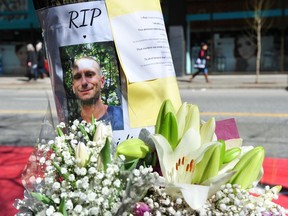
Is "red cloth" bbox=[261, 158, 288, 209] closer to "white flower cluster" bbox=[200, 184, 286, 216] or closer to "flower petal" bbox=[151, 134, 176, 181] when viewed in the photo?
"white flower cluster" bbox=[200, 184, 286, 216]

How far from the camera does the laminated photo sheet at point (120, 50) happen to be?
1942 millimetres

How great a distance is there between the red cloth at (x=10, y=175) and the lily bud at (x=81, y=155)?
2.66 m

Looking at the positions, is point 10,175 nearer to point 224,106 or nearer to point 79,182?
point 79,182

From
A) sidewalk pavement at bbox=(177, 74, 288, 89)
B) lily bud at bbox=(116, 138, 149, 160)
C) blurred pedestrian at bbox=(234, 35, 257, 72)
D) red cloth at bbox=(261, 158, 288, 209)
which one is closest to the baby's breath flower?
lily bud at bbox=(116, 138, 149, 160)

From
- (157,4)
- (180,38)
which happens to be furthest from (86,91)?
(180,38)

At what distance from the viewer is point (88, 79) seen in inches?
76.9

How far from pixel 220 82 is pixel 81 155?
15.9 metres

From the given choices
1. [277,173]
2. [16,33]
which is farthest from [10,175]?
[16,33]

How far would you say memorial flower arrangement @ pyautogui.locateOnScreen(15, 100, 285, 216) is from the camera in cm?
146

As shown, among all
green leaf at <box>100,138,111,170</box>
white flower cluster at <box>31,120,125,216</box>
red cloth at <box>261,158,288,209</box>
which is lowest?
red cloth at <box>261,158,288,209</box>

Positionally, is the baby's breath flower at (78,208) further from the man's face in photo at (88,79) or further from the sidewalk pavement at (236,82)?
the sidewalk pavement at (236,82)

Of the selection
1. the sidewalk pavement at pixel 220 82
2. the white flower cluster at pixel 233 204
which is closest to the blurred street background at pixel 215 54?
the sidewalk pavement at pixel 220 82

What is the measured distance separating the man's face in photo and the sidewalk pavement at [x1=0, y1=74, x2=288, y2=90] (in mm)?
12993

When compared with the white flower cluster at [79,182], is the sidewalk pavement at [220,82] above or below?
below
